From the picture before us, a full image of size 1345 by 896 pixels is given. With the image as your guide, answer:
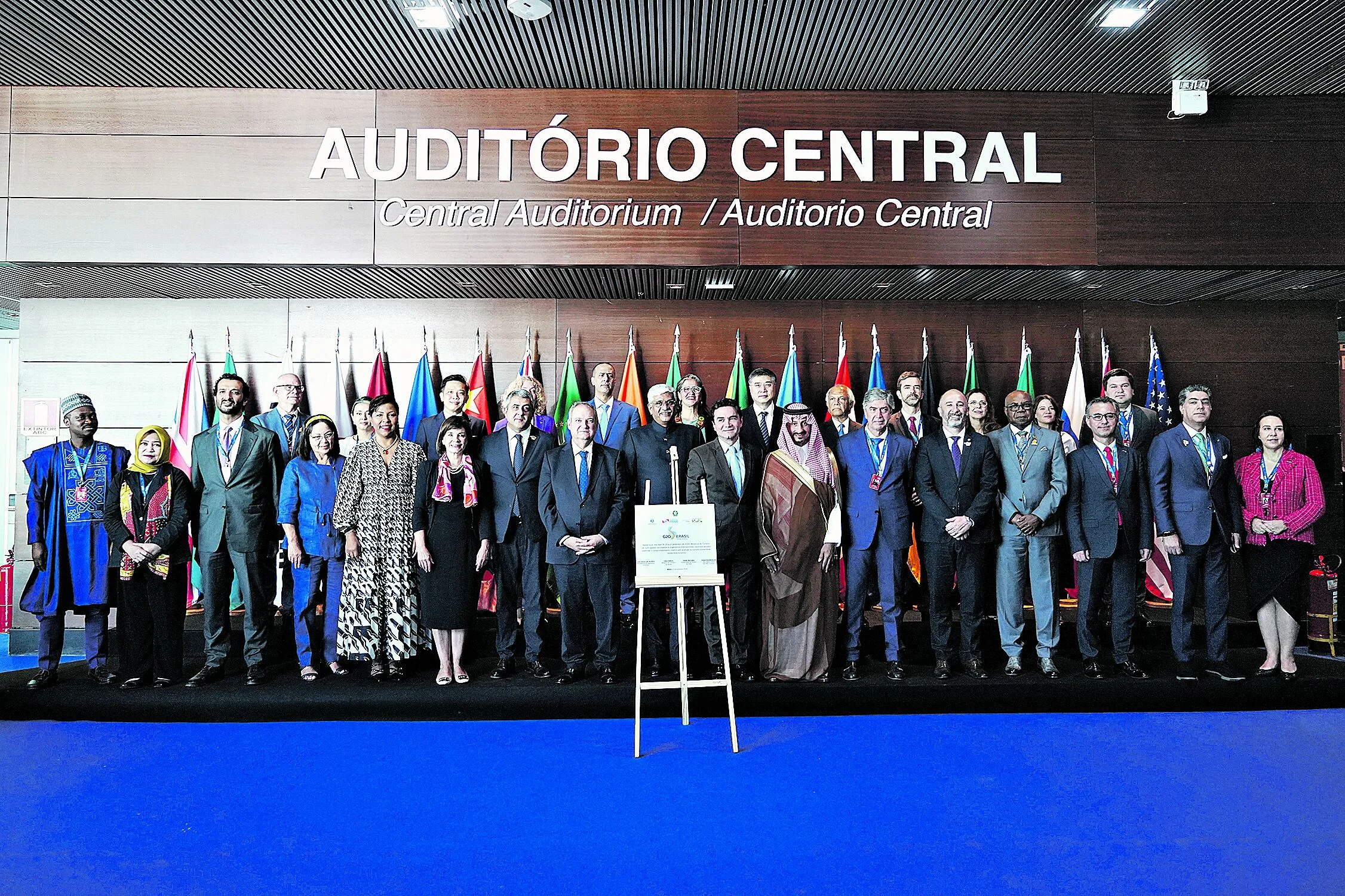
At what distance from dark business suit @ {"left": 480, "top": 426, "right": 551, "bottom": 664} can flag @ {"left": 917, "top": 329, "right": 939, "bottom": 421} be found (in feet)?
10.5

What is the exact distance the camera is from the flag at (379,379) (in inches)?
269

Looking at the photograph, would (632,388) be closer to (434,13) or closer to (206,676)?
(434,13)

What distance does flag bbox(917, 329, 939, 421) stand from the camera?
7.06 metres

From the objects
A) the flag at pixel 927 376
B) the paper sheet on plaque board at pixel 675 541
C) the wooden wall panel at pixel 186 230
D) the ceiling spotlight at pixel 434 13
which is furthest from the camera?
the flag at pixel 927 376

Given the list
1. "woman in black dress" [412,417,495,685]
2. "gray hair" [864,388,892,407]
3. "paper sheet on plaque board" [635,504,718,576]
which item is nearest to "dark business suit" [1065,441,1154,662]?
"gray hair" [864,388,892,407]

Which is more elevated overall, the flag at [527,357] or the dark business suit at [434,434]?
the flag at [527,357]

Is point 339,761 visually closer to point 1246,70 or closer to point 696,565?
point 696,565

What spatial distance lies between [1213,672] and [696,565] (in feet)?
9.99

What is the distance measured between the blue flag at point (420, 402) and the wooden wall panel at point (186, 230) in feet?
4.17

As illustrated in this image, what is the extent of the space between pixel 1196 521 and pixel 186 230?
20.4 feet

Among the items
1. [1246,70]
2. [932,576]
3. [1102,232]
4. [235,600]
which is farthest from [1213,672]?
[235,600]

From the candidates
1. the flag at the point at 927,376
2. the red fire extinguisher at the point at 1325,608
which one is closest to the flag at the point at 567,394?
the flag at the point at 927,376

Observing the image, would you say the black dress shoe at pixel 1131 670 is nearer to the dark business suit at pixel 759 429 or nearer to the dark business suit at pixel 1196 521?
the dark business suit at pixel 1196 521

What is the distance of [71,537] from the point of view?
521 cm
